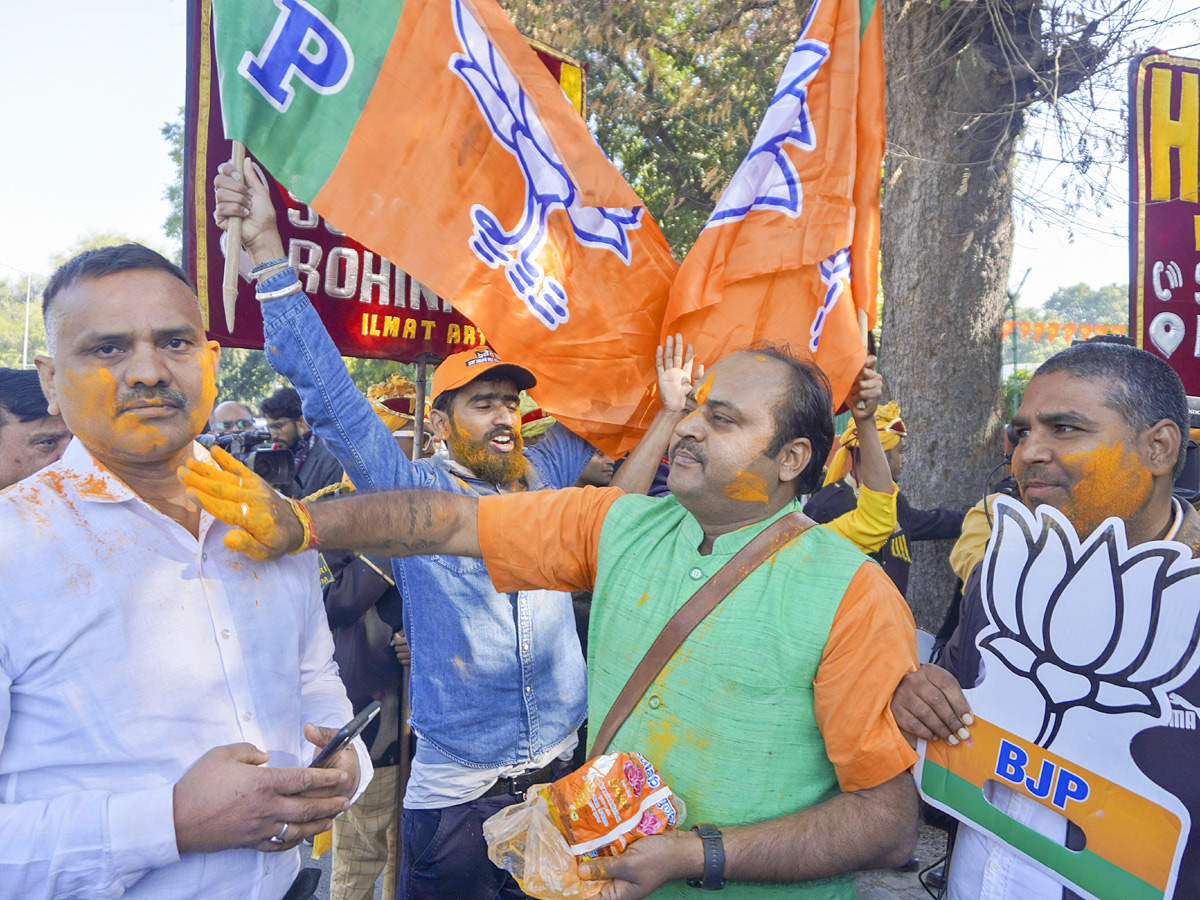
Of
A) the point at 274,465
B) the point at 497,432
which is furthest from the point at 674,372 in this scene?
the point at 274,465

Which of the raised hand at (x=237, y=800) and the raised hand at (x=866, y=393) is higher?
the raised hand at (x=866, y=393)

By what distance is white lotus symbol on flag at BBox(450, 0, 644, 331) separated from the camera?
289cm

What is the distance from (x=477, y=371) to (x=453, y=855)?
1599 millimetres

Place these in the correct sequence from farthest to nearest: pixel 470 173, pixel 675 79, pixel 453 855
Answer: pixel 675 79 < pixel 470 173 < pixel 453 855

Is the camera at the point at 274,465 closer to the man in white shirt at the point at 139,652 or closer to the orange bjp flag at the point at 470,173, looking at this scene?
the orange bjp flag at the point at 470,173

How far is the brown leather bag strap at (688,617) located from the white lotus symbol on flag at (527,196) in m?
1.39

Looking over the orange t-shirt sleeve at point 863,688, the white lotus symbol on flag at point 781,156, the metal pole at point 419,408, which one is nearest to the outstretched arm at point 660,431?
the white lotus symbol on flag at point 781,156

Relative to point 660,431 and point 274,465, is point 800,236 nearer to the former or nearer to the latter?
point 660,431

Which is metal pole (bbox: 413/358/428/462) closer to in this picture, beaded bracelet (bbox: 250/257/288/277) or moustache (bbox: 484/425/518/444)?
moustache (bbox: 484/425/518/444)

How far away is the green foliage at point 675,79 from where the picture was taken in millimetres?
8375

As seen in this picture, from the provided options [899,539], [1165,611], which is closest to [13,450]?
[1165,611]

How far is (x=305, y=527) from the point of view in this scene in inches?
70.6

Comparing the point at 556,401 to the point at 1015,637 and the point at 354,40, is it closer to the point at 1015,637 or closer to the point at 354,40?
the point at 354,40

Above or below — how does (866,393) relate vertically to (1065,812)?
above
